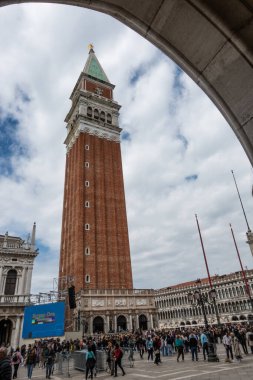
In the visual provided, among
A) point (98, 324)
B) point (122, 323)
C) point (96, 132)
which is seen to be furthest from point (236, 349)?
point (96, 132)

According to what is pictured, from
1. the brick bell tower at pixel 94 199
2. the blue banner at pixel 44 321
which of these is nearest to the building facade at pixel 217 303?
the brick bell tower at pixel 94 199

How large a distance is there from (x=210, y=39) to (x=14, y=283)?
134ft

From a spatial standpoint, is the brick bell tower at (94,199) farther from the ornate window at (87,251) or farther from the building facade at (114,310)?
the building facade at (114,310)

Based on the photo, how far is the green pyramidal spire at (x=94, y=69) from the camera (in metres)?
64.2

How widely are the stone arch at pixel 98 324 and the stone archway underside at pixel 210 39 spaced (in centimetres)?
3631

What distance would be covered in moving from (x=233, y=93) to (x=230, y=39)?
0.46 metres

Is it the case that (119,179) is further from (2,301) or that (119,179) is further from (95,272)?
(2,301)

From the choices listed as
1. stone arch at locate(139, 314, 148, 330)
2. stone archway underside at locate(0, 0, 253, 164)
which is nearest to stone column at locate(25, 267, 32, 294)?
stone arch at locate(139, 314, 148, 330)

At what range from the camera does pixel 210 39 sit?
7.95 ft

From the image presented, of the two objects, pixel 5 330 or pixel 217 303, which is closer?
pixel 5 330

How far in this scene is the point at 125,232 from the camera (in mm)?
46938

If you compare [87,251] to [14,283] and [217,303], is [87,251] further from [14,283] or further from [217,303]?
[217,303]

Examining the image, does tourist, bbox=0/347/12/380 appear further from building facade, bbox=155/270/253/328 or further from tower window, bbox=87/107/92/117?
tower window, bbox=87/107/92/117

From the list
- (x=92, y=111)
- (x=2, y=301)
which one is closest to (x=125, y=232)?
(x=2, y=301)
